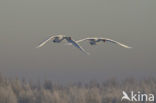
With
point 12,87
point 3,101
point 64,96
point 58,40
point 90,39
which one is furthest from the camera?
point 12,87

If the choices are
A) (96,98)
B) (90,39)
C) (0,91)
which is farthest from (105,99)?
(90,39)

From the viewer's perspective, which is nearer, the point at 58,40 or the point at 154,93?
the point at 58,40

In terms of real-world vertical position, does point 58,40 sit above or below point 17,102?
above

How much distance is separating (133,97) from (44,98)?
28.2 m

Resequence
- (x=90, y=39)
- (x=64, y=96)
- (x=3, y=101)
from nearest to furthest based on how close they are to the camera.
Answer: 1. (x=90, y=39)
2. (x=3, y=101)
3. (x=64, y=96)

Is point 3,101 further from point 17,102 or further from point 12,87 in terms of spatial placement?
point 12,87

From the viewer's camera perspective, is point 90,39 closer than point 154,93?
Yes

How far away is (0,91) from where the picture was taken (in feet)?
567

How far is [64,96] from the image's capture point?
171m

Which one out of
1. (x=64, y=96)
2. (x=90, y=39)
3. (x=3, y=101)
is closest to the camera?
(x=90, y=39)

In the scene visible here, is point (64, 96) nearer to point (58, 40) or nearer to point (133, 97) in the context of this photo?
point (133, 97)

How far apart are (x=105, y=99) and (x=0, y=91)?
32.5 metres

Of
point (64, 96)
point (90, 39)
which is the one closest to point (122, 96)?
point (64, 96)

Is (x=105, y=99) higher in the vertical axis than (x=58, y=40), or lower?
lower
